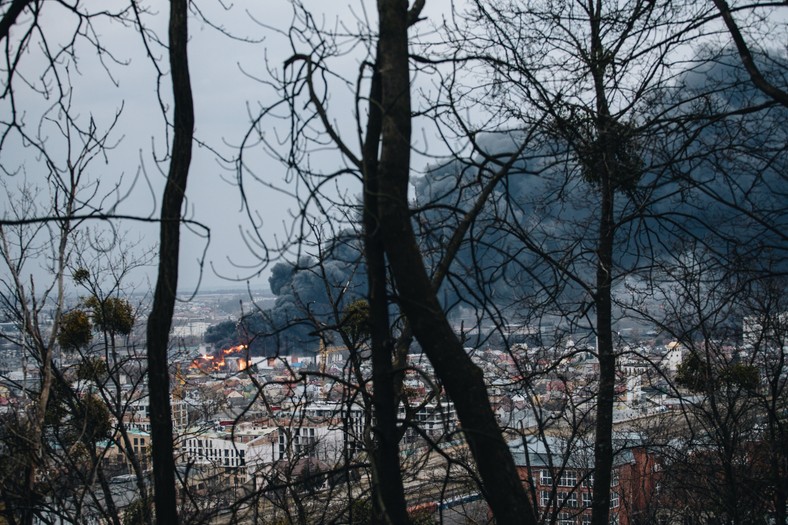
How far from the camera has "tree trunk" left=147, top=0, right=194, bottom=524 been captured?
3.10 meters

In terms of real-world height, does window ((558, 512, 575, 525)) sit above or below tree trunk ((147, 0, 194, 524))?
below

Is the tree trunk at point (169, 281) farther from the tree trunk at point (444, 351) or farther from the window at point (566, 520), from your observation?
the window at point (566, 520)

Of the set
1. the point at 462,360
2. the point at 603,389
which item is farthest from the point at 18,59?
the point at 603,389

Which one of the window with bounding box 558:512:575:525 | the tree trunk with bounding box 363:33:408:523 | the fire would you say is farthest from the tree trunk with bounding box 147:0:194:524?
the window with bounding box 558:512:575:525

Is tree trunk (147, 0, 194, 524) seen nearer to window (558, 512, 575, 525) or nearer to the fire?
the fire

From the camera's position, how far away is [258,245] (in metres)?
2.65

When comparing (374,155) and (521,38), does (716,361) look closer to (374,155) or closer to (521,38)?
(521,38)

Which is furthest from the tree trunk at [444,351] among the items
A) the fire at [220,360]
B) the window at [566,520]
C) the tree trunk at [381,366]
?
the window at [566,520]

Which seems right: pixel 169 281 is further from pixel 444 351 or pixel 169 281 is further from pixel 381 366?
pixel 444 351

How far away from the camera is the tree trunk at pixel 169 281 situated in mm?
3098

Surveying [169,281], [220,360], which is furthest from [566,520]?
[169,281]

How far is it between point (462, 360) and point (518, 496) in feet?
1.53

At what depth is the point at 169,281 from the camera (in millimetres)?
3158

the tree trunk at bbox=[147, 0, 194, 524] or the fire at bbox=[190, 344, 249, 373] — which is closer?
the tree trunk at bbox=[147, 0, 194, 524]
